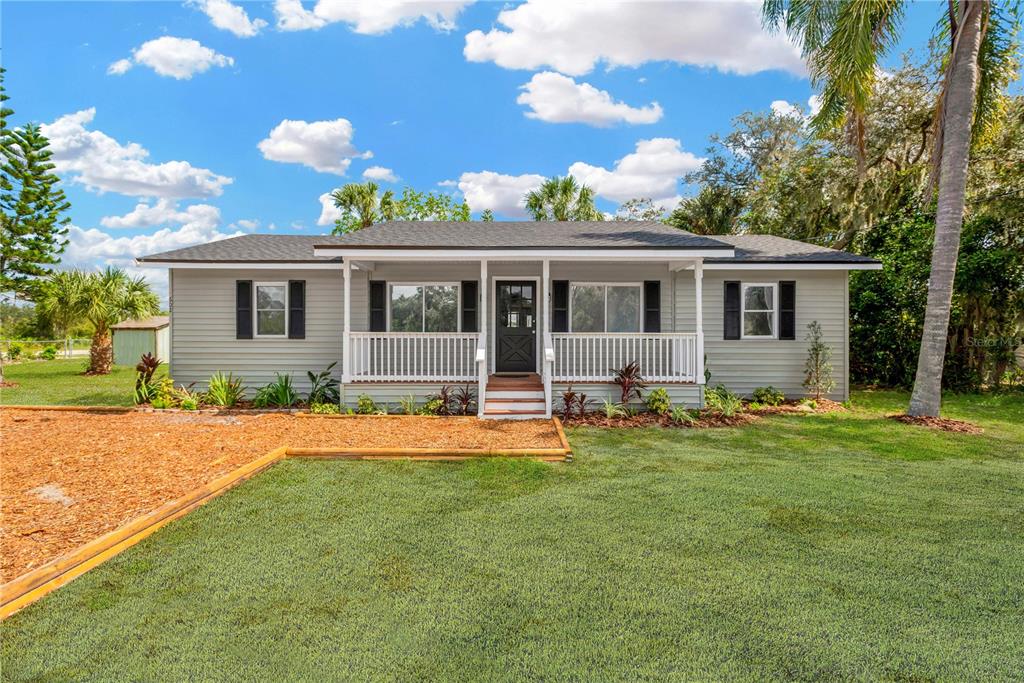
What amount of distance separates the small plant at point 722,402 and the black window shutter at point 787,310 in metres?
2.01

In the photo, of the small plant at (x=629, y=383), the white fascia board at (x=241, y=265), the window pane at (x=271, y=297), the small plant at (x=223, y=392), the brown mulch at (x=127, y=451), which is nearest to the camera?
the brown mulch at (x=127, y=451)

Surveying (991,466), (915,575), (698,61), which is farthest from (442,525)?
(698,61)

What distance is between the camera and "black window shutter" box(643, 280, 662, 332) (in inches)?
429

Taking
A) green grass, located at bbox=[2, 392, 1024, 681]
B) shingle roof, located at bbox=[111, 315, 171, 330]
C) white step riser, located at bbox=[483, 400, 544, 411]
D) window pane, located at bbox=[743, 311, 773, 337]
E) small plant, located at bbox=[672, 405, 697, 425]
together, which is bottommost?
green grass, located at bbox=[2, 392, 1024, 681]

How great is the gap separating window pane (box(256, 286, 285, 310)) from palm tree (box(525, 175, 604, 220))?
521 inches

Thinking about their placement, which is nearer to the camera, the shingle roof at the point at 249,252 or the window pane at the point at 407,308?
the shingle roof at the point at 249,252

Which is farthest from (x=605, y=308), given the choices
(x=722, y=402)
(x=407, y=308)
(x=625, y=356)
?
(x=407, y=308)

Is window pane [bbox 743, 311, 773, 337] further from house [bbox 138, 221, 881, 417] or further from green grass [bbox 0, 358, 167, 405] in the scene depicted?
green grass [bbox 0, 358, 167, 405]

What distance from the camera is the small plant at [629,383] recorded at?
921cm

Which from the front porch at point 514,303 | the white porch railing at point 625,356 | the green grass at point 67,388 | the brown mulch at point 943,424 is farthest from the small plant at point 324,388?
the brown mulch at point 943,424

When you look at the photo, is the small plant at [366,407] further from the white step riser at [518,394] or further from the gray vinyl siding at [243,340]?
the white step riser at [518,394]

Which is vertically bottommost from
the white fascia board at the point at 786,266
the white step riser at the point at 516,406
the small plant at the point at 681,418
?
the small plant at the point at 681,418

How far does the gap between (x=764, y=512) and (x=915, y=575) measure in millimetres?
1198

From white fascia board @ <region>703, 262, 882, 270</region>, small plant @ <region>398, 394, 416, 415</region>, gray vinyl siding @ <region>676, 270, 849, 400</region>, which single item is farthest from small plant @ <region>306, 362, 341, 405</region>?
white fascia board @ <region>703, 262, 882, 270</region>
